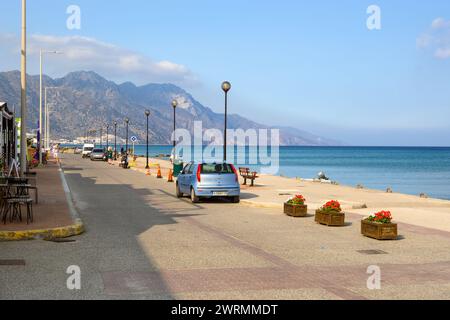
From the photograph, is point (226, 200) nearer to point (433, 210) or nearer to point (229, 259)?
point (433, 210)

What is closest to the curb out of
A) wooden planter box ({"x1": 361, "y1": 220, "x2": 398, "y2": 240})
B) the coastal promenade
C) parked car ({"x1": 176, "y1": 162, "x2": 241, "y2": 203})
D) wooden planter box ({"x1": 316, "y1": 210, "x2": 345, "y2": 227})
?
the coastal promenade

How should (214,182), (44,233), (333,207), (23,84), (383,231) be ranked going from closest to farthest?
(44,233) < (383,231) < (333,207) < (23,84) < (214,182)

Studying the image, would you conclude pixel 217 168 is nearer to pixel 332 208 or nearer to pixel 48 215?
pixel 332 208

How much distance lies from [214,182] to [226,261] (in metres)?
11.5

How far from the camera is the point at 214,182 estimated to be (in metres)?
21.5

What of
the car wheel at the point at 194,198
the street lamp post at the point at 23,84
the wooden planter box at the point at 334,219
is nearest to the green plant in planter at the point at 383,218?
the wooden planter box at the point at 334,219

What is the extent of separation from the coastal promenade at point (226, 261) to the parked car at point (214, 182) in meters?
4.59

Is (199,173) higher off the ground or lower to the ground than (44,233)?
higher

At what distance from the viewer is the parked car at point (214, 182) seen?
2142 cm

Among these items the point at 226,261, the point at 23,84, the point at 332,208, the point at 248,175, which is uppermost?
the point at 23,84

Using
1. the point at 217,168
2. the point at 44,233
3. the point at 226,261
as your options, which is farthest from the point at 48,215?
the point at 217,168

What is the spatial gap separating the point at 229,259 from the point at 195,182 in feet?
37.7

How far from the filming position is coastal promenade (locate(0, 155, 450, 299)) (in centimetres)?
778

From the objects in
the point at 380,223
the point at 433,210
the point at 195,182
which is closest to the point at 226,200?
the point at 195,182
